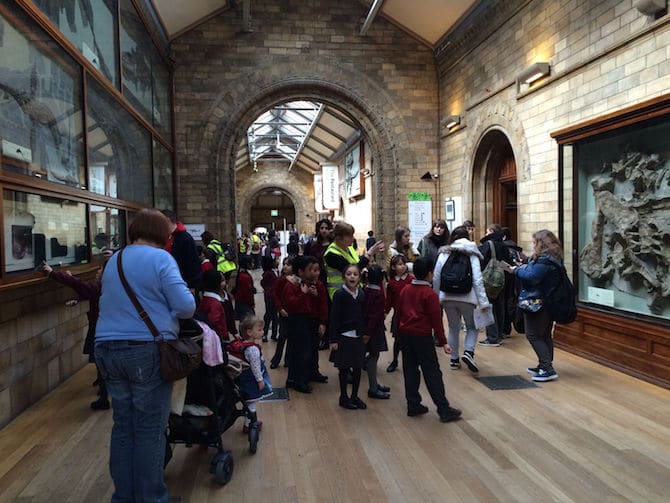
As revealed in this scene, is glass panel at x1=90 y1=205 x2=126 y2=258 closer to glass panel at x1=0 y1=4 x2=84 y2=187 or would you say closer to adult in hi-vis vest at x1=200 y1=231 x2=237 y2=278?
glass panel at x1=0 y1=4 x2=84 y2=187

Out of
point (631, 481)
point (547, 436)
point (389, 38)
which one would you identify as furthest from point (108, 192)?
point (389, 38)

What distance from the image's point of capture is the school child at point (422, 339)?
11.7 ft

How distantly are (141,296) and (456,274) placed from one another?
326 centimetres

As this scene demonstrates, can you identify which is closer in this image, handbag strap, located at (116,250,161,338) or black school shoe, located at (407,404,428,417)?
handbag strap, located at (116,250,161,338)

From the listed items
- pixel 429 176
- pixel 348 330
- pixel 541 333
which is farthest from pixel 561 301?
pixel 429 176

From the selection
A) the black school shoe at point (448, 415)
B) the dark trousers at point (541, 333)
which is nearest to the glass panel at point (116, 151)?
the black school shoe at point (448, 415)

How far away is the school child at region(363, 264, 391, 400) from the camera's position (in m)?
4.05

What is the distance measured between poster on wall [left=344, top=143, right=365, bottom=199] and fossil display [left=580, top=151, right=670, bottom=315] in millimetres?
11459

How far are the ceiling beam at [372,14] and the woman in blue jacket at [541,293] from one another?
677 cm

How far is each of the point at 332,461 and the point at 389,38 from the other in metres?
10.3

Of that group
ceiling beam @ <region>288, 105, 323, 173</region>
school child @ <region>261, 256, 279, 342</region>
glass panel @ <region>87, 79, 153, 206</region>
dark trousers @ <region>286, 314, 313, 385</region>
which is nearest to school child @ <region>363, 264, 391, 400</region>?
dark trousers @ <region>286, 314, 313, 385</region>

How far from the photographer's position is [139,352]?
2.09 metres

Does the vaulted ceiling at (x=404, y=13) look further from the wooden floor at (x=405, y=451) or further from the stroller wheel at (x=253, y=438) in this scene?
the stroller wheel at (x=253, y=438)

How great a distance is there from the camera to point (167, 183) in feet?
32.9
